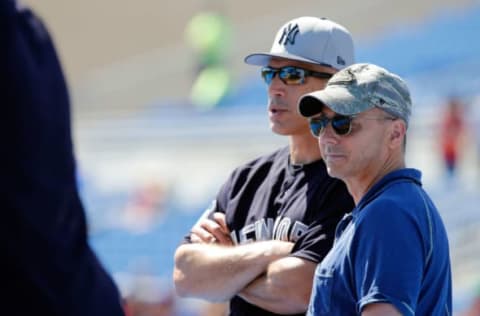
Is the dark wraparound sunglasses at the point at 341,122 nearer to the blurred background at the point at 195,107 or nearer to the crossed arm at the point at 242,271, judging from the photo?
the crossed arm at the point at 242,271

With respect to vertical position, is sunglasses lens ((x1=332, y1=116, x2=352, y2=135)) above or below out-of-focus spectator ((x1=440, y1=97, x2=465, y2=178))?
above

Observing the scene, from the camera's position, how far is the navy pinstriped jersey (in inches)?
119

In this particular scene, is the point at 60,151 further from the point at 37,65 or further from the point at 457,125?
the point at 457,125

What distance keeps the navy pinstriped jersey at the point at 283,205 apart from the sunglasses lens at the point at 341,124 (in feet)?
1.19

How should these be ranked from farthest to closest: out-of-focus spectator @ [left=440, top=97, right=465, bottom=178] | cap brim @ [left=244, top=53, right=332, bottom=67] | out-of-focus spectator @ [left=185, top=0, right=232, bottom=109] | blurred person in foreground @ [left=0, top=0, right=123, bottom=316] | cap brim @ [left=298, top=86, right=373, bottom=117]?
out-of-focus spectator @ [left=185, top=0, right=232, bottom=109], out-of-focus spectator @ [left=440, top=97, right=465, bottom=178], cap brim @ [left=244, top=53, right=332, bottom=67], cap brim @ [left=298, top=86, right=373, bottom=117], blurred person in foreground @ [left=0, top=0, right=123, bottom=316]

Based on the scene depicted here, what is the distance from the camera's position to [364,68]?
280cm

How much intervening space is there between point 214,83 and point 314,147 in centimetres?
1294

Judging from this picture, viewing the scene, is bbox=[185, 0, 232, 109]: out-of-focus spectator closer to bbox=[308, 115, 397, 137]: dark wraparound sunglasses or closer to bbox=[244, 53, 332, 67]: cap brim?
bbox=[244, 53, 332, 67]: cap brim

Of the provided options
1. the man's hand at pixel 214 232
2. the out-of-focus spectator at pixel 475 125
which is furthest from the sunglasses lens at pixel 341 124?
the out-of-focus spectator at pixel 475 125

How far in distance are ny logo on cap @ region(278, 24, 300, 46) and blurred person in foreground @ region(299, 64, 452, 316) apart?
0.49m

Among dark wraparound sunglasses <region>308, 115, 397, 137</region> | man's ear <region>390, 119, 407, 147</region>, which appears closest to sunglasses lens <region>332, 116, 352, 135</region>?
dark wraparound sunglasses <region>308, 115, 397, 137</region>

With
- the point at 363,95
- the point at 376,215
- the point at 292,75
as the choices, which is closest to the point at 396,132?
the point at 363,95

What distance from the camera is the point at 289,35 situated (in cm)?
328

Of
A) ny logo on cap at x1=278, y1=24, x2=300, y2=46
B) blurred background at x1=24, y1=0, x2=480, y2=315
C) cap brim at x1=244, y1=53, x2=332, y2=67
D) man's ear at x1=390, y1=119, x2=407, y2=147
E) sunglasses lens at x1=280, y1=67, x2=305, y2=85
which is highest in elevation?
ny logo on cap at x1=278, y1=24, x2=300, y2=46
